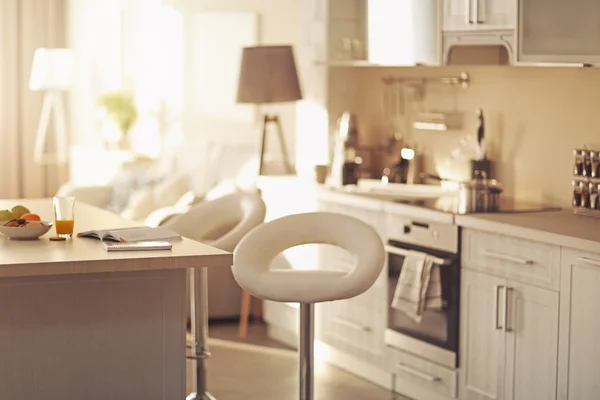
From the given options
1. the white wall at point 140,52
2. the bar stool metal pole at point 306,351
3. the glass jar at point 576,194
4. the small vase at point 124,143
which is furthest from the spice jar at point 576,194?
the small vase at point 124,143

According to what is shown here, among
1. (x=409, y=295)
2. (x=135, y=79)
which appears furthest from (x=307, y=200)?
(x=135, y=79)

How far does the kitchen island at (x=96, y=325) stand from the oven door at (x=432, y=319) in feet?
4.65

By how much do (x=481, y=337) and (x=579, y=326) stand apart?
612 mm

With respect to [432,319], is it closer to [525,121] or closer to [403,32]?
[525,121]

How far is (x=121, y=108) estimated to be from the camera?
30.2 feet

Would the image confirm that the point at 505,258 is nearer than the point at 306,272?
No

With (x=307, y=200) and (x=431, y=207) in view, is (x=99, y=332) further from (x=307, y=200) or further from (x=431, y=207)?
(x=307, y=200)

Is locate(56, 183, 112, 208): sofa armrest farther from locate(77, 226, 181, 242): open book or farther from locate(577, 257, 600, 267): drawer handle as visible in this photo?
locate(577, 257, 600, 267): drawer handle

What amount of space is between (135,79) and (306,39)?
11.6 feet

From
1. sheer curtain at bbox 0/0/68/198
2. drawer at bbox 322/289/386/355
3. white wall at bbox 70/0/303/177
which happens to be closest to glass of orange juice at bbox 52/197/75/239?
drawer at bbox 322/289/386/355

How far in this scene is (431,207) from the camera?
488 cm

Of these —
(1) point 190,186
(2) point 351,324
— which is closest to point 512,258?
(2) point 351,324

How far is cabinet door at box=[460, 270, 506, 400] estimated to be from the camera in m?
4.43

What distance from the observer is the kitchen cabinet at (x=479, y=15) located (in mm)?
4633
